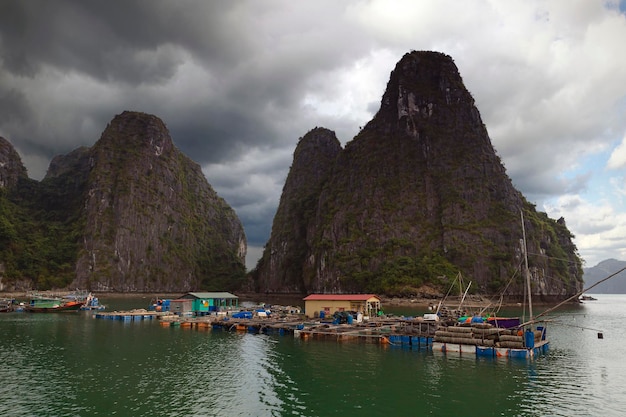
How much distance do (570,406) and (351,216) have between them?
149001mm

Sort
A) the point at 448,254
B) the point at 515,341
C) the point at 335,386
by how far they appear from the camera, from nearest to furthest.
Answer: the point at 335,386 < the point at 515,341 < the point at 448,254

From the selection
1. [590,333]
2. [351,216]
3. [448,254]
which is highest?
[351,216]

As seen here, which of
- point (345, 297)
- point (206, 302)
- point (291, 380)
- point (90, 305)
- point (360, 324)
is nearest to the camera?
point (291, 380)

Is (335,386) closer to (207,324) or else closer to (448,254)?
(207,324)

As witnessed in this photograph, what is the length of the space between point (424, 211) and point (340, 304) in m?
107

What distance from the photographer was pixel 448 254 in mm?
149250

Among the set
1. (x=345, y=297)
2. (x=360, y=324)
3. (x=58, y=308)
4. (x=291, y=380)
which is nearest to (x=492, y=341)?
(x=360, y=324)

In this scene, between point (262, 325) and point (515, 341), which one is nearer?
point (515, 341)

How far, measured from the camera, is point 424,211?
16625 cm

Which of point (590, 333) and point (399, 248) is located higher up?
point (399, 248)

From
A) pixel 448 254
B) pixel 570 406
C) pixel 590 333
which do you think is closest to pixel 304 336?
pixel 570 406

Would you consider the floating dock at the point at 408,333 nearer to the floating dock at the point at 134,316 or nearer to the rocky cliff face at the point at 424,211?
the floating dock at the point at 134,316

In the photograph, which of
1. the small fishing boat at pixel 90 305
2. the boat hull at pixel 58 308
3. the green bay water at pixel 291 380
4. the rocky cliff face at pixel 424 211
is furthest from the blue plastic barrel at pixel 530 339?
the boat hull at pixel 58 308

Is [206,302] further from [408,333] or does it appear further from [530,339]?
[530,339]
